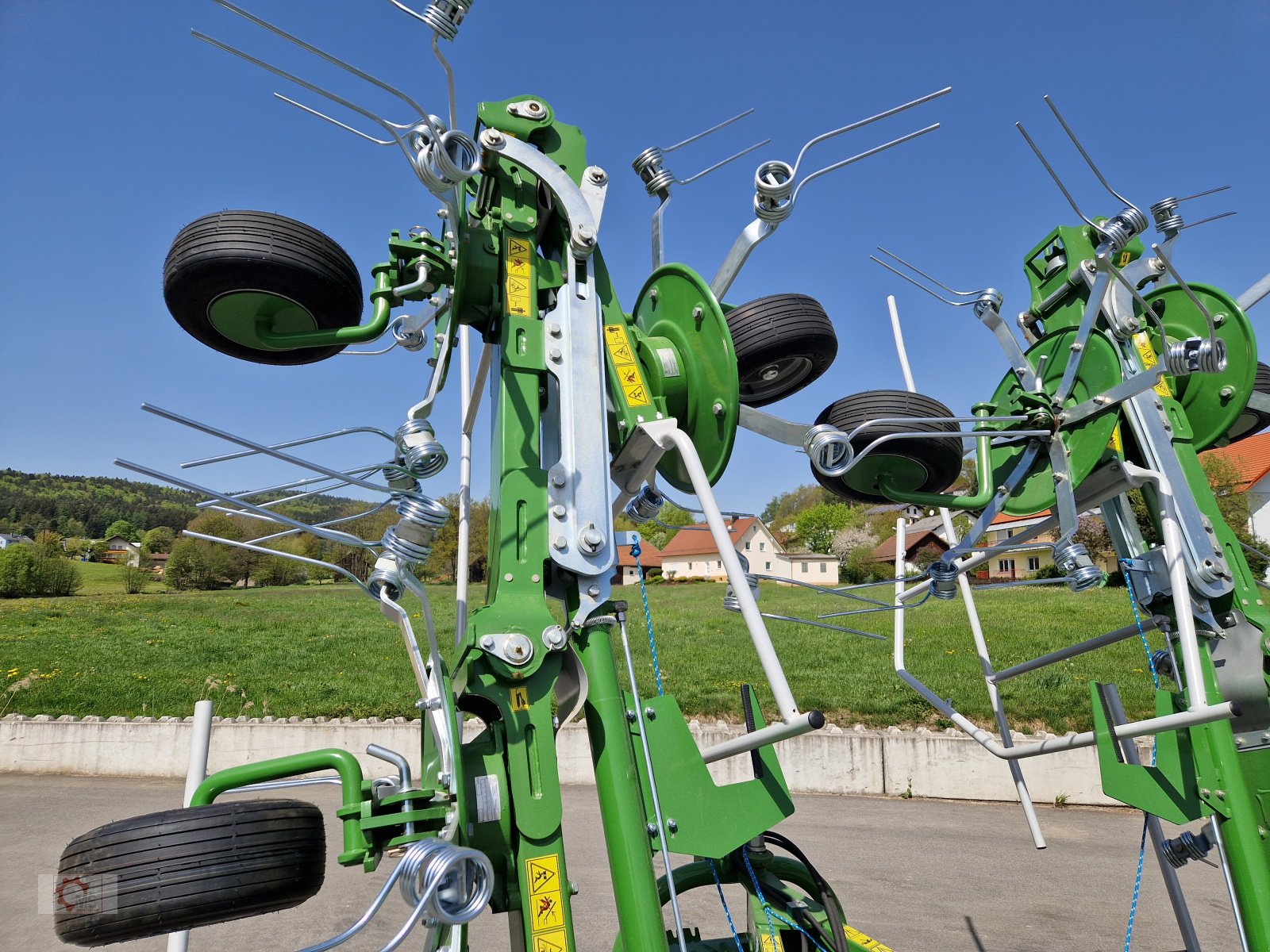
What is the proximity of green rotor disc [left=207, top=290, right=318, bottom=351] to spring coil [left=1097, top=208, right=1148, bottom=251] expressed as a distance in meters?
3.97

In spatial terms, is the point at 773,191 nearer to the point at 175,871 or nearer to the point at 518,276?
the point at 518,276

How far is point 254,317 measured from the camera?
2965 mm

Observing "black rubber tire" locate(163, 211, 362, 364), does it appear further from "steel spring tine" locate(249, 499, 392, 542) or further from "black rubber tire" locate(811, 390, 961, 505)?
"black rubber tire" locate(811, 390, 961, 505)

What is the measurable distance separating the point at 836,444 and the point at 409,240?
2.00 meters

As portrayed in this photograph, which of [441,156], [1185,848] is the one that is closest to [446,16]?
[441,156]

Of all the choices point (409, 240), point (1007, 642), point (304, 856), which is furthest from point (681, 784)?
point (1007, 642)

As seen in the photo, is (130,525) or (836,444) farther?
A: (130,525)

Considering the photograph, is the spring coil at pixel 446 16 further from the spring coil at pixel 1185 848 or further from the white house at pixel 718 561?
the white house at pixel 718 561

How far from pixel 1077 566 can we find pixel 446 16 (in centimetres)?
380

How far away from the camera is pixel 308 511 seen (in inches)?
126

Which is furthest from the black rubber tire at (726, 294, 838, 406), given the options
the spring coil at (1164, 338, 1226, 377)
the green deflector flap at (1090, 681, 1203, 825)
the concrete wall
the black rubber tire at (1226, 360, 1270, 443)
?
the concrete wall

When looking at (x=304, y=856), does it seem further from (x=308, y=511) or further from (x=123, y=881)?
(x=308, y=511)

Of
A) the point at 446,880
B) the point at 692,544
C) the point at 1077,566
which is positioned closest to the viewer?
the point at 446,880

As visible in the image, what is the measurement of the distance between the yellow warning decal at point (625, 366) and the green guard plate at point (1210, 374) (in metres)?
3.15
